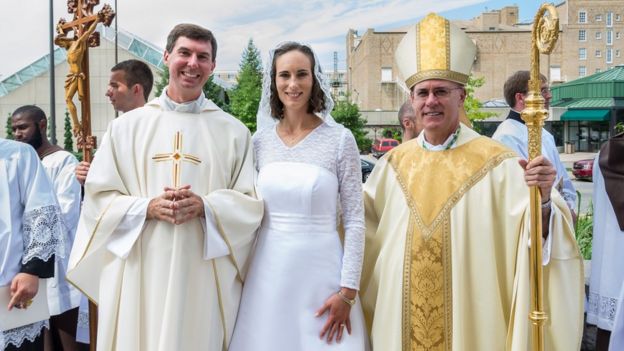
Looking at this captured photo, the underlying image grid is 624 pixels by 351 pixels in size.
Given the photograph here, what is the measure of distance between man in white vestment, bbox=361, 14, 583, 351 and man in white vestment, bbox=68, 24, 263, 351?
0.81 metres

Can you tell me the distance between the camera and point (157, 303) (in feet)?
9.84

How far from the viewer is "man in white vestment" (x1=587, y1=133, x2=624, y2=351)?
348 centimetres

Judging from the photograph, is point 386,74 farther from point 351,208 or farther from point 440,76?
point 351,208

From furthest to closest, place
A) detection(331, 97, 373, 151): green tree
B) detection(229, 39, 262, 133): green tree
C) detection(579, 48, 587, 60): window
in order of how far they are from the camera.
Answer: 1. detection(579, 48, 587, 60): window
2. detection(331, 97, 373, 151): green tree
3. detection(229, 39, 262, 133): green tree

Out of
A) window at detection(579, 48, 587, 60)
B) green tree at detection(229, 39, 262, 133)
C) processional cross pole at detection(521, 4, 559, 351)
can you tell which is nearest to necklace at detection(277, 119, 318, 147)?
processional cross pole at detection(521, 4, 559, 351)

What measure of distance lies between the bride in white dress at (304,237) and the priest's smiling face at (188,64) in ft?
1.25

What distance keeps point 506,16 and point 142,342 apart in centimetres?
7471

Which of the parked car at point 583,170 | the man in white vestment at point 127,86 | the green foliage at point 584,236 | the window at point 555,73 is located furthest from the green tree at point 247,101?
the window at point 555,73

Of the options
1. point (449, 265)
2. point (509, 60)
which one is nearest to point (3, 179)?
point (449, 265)

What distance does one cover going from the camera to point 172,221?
2902 mm

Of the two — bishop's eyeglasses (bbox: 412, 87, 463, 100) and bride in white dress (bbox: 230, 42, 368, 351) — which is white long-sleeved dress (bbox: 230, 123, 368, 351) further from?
bishop's eyeglasses (bbox: 412, 87, 463, 100)

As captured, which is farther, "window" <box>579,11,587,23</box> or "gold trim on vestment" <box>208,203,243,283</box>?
"window" <box>579,11,587,23</box>

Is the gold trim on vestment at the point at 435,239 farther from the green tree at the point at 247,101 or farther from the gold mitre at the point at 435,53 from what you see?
the green tree at the point at 247,101

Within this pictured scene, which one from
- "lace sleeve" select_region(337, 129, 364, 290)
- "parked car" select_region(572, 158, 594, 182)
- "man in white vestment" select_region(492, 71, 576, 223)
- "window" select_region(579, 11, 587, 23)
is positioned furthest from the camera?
"window" select_region(579, 11, 587, 23)
